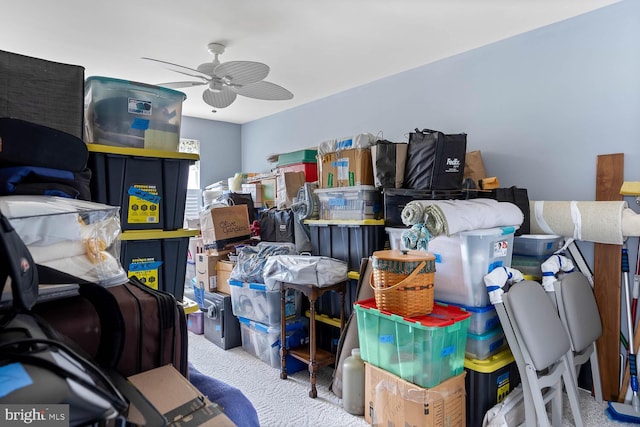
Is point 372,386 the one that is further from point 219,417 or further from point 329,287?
point 219,417

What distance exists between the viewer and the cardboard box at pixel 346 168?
2.94m

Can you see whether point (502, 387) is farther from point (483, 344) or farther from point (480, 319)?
point (480, 319)

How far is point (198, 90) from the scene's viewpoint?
4.46 metres

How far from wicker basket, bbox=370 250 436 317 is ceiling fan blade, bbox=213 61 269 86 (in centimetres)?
169

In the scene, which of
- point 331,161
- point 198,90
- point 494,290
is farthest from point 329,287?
point 198,90

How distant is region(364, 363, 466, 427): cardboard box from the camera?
76.5 inches

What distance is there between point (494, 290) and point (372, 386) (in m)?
0.90

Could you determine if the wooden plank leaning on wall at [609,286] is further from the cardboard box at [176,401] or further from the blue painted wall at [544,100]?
the cardboard box at [176,401]

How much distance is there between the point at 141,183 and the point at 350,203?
5.86ft

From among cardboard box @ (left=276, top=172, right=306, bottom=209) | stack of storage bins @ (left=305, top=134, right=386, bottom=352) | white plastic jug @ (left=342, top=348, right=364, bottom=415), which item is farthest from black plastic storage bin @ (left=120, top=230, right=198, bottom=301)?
cardboard box @ (left=276, top=172, right=306, bottom=209)

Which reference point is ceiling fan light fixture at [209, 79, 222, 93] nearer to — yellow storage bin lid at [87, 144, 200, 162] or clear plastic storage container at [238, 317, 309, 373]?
yellow storage bin lid at [87, 144, 200, 162]

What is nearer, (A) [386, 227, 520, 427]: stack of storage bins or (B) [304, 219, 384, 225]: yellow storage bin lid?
(A) [386, 227, 520, 427]: stack of storage bins

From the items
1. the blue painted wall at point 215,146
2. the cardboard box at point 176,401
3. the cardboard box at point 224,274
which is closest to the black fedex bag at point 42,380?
the cardboard box at point 176,401

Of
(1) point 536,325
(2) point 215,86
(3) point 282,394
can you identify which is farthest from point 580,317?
(2) point 215,86
